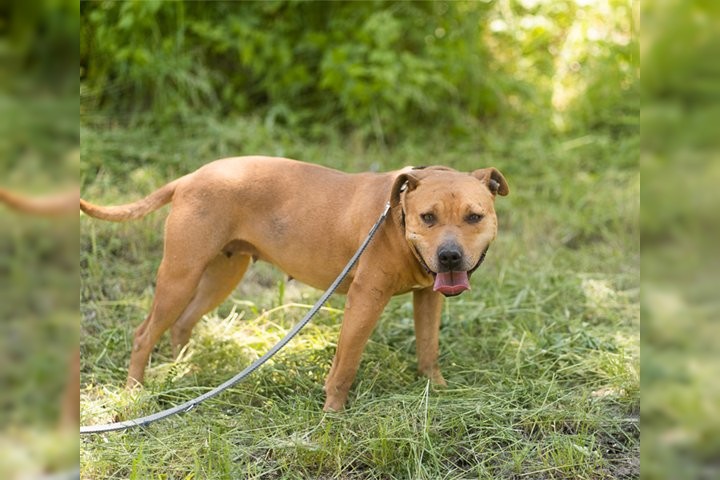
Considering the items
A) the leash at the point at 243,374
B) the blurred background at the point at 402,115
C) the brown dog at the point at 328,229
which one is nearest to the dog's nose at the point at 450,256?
the brown dog at the point at 328,229

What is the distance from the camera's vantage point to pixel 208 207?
13.2ft

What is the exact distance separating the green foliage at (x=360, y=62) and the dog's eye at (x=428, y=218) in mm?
4636

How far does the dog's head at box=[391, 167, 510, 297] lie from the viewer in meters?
3.39

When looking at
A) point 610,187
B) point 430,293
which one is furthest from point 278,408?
point 610,187

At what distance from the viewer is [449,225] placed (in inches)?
136

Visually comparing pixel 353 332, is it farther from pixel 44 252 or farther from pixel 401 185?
pixel 44 252

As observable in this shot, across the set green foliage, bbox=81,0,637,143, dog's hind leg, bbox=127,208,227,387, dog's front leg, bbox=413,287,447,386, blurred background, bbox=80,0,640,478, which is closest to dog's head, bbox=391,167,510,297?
dog's front leg, bbox=413,287,447,386

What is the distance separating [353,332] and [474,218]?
2.63ft

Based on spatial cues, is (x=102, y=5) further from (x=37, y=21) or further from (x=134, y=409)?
(x=37, y=21)

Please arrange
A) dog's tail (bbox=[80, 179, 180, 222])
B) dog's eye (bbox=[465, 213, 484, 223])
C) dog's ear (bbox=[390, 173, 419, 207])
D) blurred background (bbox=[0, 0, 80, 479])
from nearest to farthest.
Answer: blurred background (bbox=[0, 0, 80, 479])
dog's eye (bbox=[465, 213, 484, 223])
dog's ear (bbox=[390, 173, 419, 207])
dog's tail (bbox=[80, 179, 180, 222])

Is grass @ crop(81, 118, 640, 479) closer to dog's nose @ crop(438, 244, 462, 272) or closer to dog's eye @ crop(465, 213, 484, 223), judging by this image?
dog's nose @ crop(438, 244, 462, 272)

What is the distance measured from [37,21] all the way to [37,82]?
3.4 inches

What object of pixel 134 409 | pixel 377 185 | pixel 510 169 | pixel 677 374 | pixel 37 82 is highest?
pixel 37 82

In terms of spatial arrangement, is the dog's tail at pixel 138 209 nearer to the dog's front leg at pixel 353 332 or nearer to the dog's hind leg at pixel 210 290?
the dog's hind leg at pixel 210 290
